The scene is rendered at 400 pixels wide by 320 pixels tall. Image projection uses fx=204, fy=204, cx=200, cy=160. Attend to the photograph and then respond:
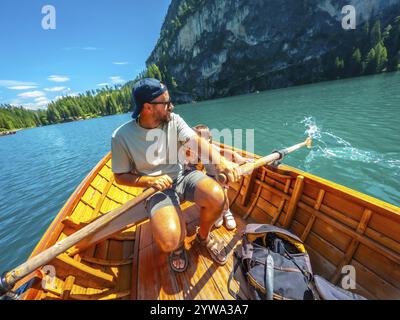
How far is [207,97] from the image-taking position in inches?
3049

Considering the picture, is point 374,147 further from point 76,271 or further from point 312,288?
point 76,271

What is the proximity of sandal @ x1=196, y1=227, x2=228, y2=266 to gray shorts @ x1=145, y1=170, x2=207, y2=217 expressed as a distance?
27.3 inches

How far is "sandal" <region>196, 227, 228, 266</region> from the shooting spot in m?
2.58

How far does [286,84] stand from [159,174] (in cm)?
7316

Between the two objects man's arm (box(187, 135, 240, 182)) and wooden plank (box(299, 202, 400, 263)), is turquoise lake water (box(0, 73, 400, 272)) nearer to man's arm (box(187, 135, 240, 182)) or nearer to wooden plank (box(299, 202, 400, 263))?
wooden plank (box(299, 202, 400, 263))

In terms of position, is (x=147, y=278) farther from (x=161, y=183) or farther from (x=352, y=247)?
(x=352, y=247)

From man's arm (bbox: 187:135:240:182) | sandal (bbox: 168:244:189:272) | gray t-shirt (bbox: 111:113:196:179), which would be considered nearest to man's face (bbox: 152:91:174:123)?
gray t-shirt (bbox: 111:113:196:179)

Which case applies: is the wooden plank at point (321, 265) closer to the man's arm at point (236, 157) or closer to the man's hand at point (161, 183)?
the man's arm at point (236, 157)

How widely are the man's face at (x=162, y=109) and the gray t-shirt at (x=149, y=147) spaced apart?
0.38 feet

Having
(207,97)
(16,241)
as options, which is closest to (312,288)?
(16,241)

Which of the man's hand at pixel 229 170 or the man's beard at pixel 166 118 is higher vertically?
the man's beard at pixel 166 118

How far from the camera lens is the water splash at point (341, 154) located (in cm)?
655
